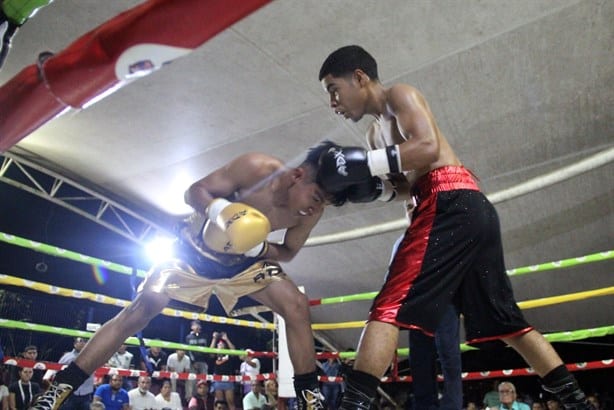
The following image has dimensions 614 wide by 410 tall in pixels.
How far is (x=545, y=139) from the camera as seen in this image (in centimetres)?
475

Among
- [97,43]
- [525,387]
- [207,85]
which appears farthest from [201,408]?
[97,43]

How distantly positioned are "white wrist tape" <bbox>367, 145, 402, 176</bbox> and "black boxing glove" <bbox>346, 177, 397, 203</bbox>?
0.19 meters

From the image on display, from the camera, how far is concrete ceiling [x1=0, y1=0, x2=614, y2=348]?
3.78 metres

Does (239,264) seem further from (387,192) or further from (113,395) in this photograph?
(113,395)

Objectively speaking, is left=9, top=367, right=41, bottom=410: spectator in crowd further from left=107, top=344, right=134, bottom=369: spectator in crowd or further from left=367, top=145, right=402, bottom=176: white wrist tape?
left=367, top=145, right=402, bottom=176: white wrist tape

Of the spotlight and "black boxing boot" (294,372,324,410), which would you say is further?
the spotlight

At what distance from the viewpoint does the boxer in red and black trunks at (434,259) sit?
54.1 inches

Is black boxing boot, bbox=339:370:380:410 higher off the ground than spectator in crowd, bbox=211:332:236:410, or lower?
lower

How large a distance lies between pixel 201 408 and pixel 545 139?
470 centimetres

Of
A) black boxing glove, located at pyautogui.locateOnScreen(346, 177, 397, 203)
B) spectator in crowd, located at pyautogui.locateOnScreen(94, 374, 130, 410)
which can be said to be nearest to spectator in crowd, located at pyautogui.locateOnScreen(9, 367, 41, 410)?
spectator in crowd, located at pyautogui.locateOnScreen(94, 374, 130, 410)

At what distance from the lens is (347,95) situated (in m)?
1.76

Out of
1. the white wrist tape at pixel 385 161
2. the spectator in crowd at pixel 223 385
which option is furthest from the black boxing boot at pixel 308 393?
the spectator in crowd at pixel 223 385

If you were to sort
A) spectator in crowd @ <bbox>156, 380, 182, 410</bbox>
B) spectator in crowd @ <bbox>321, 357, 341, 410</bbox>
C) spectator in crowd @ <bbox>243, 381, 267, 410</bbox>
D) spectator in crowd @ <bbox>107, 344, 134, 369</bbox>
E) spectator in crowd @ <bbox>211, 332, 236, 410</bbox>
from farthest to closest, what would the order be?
1. spectator in crowd @ <bbox>211, 332, 236, 410</bbox>
2. spectator in crowd @ <bbox>321, 357, 341, 410</bbox>
3. spectator in crowd @ <bbox>243, 381, 267, 410</bbox>
4. spectator in crowd @ <bbox>107, 344, 134, 369</bbox>
5. spectator in crowd @ <bbox>156, 380, 182, 410</bbox>

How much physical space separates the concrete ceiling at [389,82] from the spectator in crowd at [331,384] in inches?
58.9
